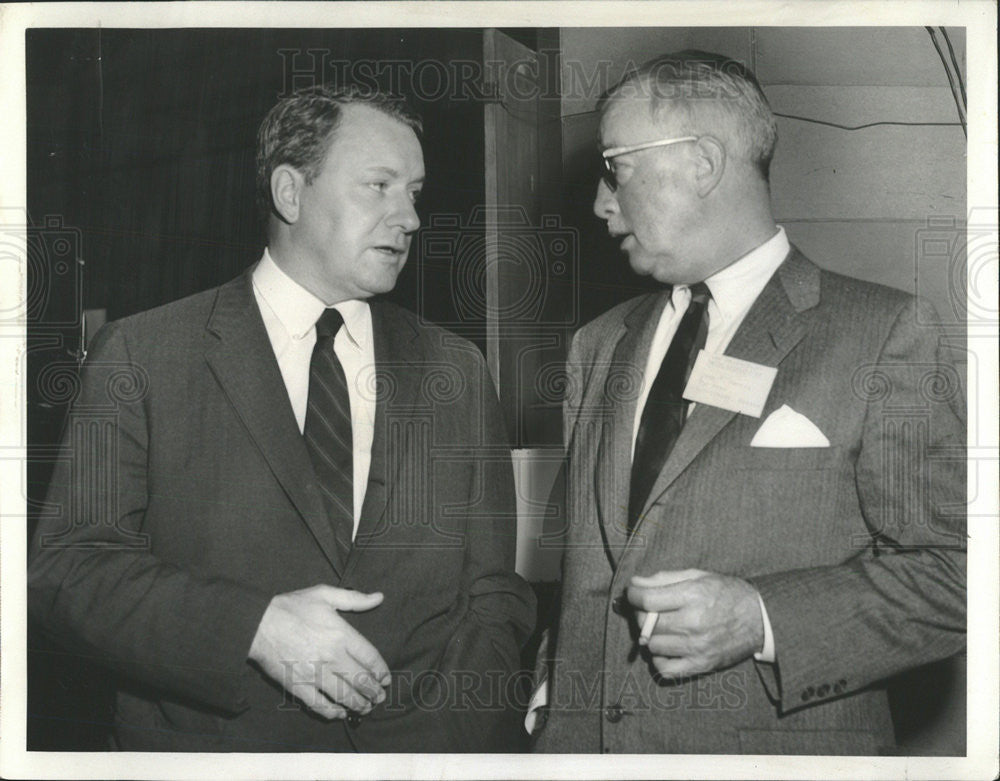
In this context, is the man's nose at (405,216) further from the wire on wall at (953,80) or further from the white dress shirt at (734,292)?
the wire on wall at (953,80)

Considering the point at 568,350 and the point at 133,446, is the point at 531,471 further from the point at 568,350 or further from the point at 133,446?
the point at 133,446

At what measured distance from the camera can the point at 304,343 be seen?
220cm

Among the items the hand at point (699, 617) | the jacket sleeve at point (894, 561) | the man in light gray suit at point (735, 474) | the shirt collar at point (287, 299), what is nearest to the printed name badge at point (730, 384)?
the man in light gray suit at point (735, 474)

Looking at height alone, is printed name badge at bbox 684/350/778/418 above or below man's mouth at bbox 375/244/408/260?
below

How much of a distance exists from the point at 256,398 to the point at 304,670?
0.57 meters

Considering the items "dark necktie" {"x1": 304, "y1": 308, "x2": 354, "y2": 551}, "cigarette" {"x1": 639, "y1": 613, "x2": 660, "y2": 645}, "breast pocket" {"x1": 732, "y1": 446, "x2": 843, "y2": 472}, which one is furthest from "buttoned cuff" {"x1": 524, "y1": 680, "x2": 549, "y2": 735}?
"breast pocket" {"x1": 732, "y1": 446, "x2": 843, "y2": 472}

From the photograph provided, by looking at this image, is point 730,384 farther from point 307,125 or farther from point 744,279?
point 307,125

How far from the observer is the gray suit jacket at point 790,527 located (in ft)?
6.79

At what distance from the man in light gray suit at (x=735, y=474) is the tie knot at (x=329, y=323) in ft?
1.68

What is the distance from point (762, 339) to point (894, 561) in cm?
52

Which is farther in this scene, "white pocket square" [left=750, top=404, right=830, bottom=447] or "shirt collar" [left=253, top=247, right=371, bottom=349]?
"shirt collar" [left=253, top=247, right=371, bottom=349]

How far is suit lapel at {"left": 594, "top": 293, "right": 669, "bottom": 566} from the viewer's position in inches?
84.7

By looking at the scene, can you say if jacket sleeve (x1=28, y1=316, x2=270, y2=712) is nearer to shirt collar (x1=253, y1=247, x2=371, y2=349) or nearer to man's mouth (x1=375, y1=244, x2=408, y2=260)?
shirt collar (x1=253, y1=247, x2=371, y2=349)

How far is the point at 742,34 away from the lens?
2248 millimetres
